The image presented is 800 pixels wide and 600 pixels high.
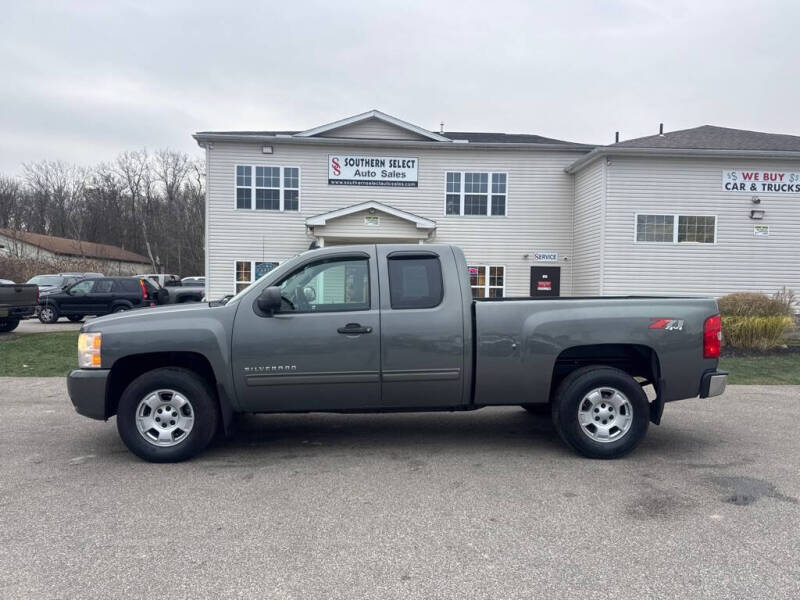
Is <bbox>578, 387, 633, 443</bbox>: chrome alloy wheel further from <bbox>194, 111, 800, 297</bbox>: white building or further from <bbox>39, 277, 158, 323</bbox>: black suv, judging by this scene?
<bbox>39, 277, 158, 323</bbox>: black suv

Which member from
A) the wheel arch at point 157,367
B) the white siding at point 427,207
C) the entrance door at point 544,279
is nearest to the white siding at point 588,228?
the white siding at point 427,207

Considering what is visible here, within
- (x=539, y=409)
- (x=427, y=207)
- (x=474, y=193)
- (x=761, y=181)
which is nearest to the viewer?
(x=539, y=409)

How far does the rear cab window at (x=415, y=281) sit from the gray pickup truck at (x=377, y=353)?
0.03 ft

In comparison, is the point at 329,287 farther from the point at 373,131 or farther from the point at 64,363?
the point at 373,131

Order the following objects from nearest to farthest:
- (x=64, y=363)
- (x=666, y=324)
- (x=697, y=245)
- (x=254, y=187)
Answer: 1. (x=666, y=324)
2. (x=64, y=363)
3. (x=697, y=245)
4. (x=254, y=187)

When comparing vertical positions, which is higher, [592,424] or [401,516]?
[592,424]

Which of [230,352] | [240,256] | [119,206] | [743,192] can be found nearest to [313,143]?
[240,256]

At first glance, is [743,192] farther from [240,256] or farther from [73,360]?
[73,360]

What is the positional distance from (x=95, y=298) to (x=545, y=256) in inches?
610

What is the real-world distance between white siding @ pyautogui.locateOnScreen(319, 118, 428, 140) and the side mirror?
1540 centimetres

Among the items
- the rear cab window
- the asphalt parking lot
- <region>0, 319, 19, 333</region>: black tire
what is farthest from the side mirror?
<region>0, 319, 19, 333</region>: black tire

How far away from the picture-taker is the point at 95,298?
63.7 ft

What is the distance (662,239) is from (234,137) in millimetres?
14173

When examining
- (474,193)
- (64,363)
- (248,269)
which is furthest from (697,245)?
(64,363)
